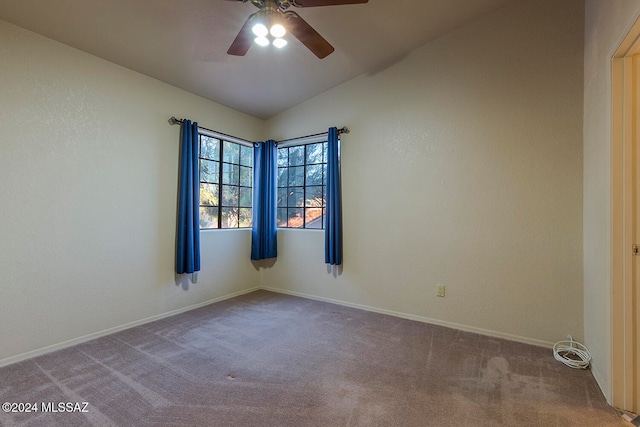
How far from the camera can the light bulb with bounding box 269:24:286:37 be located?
185 cm

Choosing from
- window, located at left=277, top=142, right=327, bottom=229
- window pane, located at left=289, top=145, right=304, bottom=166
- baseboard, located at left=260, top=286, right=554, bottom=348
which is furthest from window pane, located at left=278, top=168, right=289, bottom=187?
baseboard, located at left=260, top=286, right=554, bottom=348

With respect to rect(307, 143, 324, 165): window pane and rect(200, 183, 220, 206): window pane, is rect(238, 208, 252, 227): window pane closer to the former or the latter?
rect(200, 183, 220, 206): window pane

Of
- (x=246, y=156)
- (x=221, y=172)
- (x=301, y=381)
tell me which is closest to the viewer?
(x=301, y=381)

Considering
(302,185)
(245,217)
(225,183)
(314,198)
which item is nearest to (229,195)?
(225,183)

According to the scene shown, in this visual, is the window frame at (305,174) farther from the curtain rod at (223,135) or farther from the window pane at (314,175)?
the curtain rod at (223,135)

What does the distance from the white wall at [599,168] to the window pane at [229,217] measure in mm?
3788

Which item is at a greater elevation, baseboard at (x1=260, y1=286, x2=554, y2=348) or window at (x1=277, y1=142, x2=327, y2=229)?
window at (x1=277, y1=142, x2=327, y2=229)

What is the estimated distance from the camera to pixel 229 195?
408 cm

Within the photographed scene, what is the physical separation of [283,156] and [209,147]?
1089 mm

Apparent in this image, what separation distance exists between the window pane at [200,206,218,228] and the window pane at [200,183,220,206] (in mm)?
78

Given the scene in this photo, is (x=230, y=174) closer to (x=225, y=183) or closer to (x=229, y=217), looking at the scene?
(x=225, y=183)

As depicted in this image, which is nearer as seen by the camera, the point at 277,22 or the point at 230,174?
the point at 277,22

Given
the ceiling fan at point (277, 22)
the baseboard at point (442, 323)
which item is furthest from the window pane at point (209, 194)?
the ceiling fan at point (277, 22)

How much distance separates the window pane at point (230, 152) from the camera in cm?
400
